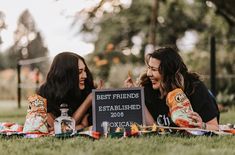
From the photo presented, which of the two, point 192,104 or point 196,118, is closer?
point 196,118

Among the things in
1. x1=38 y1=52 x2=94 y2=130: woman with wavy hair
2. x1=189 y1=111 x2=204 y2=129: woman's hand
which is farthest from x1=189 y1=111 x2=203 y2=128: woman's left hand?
x1=38 y1=52 x2=94 y2=130: woman with wavy hair

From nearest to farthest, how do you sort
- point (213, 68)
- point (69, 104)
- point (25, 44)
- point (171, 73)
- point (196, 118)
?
1. point (196, 118)
2. point (171, 73)
3. point (69, 104)
4. point (213, 68)
5. point (25, 44)

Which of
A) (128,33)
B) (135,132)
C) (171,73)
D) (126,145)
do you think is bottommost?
(126,145)

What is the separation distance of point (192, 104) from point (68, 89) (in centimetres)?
110

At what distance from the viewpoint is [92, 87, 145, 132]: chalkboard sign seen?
5.08 metres

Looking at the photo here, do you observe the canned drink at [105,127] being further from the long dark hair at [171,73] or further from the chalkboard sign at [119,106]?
the long dark hair at [171,73]

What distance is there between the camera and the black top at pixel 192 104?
5.14 m

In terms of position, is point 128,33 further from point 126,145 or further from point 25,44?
point 25,44

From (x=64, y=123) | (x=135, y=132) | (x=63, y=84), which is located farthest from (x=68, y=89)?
(x=135, y=132)

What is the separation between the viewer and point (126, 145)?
418 centimetres

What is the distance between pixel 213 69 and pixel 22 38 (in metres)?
43.6

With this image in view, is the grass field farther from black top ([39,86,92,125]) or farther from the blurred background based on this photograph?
the blurred background

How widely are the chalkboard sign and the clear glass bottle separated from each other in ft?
0.65

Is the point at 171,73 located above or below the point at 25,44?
below
